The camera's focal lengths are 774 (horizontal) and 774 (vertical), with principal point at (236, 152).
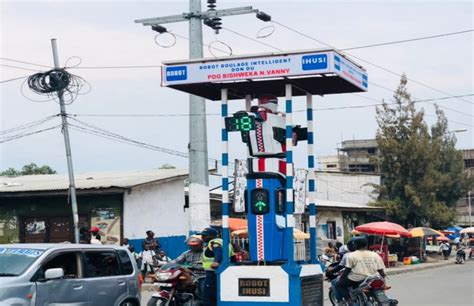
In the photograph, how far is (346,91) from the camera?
14.3 meters

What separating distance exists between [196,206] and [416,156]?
88.3ft

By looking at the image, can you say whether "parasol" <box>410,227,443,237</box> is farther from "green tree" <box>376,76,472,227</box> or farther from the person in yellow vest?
the person in yellow vest

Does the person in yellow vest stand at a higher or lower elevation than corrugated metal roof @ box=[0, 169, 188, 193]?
lower

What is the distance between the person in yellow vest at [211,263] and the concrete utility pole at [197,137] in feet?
25.7

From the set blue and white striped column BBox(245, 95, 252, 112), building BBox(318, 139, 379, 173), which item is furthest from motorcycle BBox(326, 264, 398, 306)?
building BBox(318, 139, 379, 173)

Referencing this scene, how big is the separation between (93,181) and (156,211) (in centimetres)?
263

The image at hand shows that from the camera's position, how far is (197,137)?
20.6 meters

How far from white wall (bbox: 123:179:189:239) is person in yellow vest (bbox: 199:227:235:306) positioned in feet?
44.2

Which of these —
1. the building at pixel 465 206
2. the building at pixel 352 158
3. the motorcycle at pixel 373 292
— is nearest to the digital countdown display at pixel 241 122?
the motorcycle at pixel 373 292

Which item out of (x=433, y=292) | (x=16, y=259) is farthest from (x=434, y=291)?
(x=16, y=259)

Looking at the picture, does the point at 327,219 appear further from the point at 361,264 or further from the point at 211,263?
the point at 211,263

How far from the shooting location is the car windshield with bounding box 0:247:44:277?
1076cm

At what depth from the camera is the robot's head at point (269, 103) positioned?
1373cm

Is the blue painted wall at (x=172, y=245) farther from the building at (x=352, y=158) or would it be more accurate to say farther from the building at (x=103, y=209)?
the building at (x=352, y=158)
